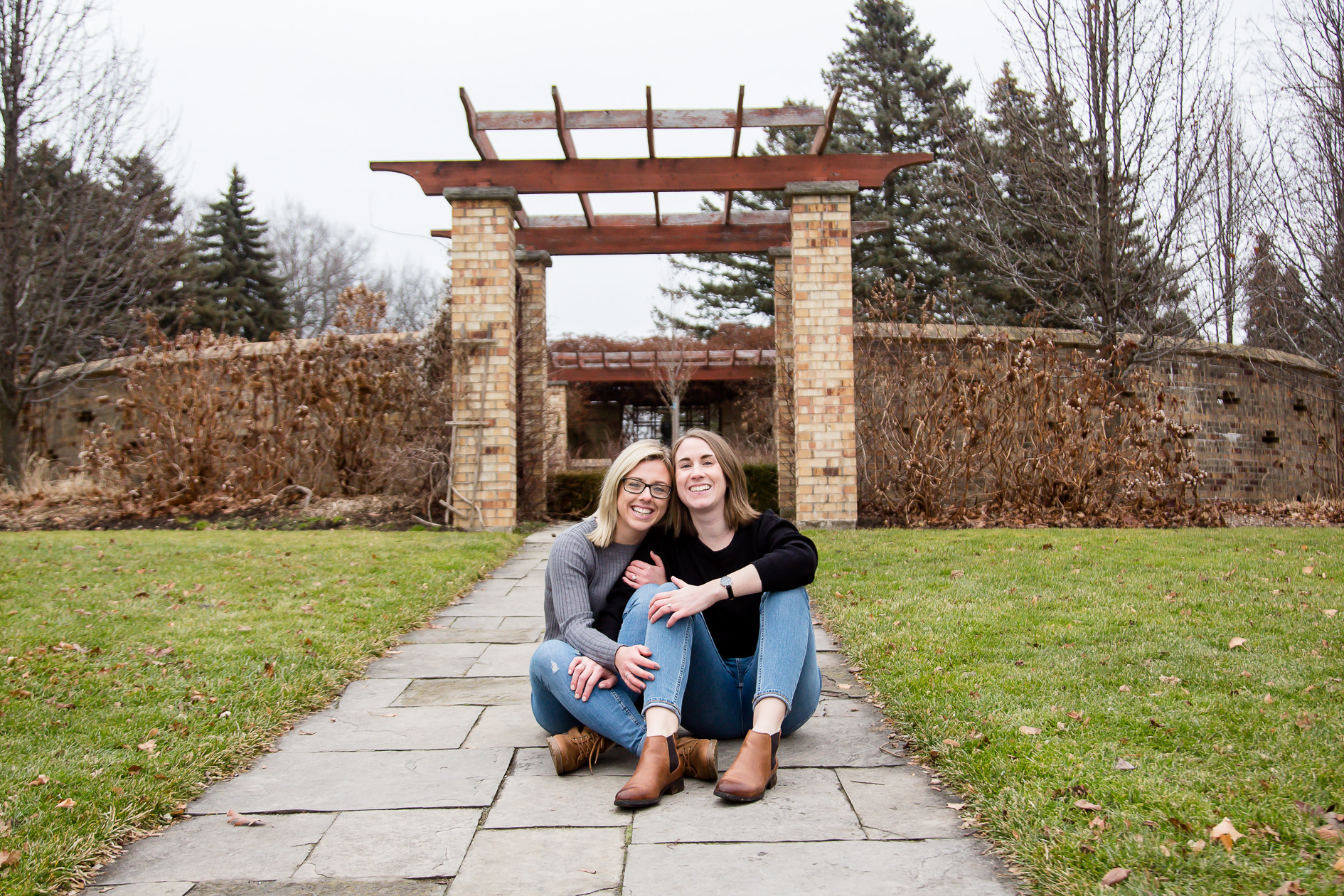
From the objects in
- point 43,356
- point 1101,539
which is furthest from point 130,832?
point 43,356

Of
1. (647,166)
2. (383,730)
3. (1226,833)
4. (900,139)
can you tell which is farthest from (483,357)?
(900,139)

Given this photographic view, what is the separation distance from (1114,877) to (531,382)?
9.68 meters

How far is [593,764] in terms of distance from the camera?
2.79 metres

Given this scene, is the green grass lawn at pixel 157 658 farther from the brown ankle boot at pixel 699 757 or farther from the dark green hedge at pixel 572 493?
the dark green hedge at pixel 572 493

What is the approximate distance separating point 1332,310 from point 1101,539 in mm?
6547

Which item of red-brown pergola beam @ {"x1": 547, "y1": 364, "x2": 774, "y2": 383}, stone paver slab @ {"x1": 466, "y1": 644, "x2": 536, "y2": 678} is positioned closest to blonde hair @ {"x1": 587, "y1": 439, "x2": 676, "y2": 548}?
stone paver slab @ {"x1": 466, "y1": 644, "x2": 536, "y2": 678}

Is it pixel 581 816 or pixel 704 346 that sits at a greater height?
pixel 704 346

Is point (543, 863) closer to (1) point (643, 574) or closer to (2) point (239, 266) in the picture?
(1) point (643, 574)

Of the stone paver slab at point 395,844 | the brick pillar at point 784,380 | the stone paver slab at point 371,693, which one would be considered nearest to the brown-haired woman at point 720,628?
the stone paver slab at point 395,844

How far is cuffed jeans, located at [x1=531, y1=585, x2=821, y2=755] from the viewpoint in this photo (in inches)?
100

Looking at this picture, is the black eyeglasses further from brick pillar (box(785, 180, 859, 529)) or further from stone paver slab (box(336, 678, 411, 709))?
brick pillar (box(785, 180, 859, 529))

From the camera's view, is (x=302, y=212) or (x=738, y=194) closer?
(x=738, y=194)

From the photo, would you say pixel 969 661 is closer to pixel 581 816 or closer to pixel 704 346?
pixel 581 816

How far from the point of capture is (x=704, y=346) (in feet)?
72.0
